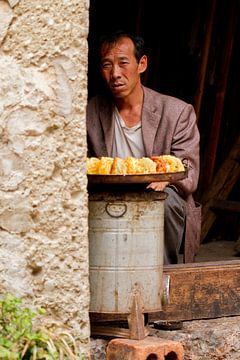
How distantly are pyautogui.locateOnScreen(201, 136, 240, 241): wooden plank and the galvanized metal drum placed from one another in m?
3.38

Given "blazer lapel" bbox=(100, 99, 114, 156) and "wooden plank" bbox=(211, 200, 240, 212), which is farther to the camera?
"wooden plank" bbox=(211, 200, 240, 212)

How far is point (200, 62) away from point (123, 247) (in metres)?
3.46

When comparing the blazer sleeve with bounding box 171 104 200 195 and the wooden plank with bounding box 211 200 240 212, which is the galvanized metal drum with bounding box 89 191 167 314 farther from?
the wooden plank with bounding box 211 200 240 212

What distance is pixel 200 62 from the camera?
337 inches

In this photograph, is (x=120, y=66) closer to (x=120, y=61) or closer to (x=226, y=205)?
(x=120, y=61)

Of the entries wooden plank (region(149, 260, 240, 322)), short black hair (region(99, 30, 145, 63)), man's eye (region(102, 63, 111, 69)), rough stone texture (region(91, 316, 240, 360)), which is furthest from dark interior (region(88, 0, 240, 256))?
rough stone texture (region(91, 316, 240, 360))

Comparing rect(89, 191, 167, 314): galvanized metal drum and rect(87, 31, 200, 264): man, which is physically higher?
rect(87, 31, 200, 264): man

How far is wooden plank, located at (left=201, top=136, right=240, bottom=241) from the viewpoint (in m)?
8.77

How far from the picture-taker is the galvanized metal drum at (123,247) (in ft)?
17.5

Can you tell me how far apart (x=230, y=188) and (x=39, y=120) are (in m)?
4.38

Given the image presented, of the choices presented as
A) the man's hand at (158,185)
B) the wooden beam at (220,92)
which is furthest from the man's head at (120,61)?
the wooden beam at (220,92)

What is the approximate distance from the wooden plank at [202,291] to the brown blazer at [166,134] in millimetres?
447

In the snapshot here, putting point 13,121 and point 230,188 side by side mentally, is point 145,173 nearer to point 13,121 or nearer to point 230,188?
point 13,121

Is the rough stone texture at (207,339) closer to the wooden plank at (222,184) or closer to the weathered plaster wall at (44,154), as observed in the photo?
the weathered plaster wall at (44,154)
